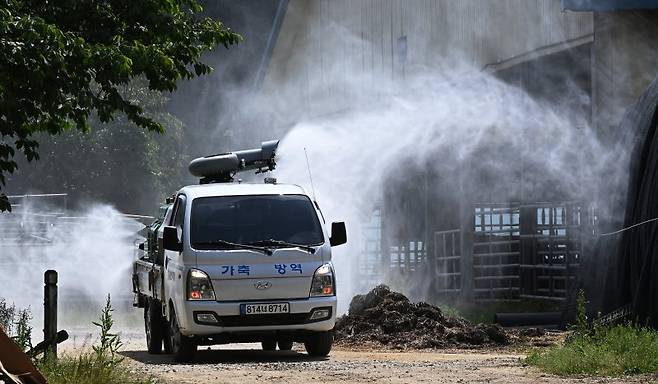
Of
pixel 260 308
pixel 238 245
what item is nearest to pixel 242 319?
pixel 260 308

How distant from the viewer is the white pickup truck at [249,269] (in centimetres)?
1719

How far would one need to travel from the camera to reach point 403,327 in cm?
2114

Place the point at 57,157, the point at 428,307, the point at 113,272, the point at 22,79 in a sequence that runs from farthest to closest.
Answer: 1. the point at 57,157
2. the point at 113,272
3. the point at 428,307
4. the point at 22,79

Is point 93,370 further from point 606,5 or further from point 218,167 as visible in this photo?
point 606,5

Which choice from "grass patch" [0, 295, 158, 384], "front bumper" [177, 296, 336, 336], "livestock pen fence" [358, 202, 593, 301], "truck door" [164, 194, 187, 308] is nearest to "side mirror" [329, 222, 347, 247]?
"front bumper" [177, 296, 336, 336]

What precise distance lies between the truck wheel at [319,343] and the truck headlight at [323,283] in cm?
56

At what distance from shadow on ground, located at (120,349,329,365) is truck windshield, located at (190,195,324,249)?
137 cm

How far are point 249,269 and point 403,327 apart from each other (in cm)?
449

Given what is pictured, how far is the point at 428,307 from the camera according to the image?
71.6 feet

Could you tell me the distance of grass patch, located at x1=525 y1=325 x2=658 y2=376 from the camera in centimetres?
1413

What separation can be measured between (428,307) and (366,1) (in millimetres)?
13689

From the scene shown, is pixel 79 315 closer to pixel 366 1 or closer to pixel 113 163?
pixel 366 1

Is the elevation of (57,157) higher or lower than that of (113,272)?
higher

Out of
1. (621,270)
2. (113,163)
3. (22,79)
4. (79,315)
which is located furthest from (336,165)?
(113,163)
